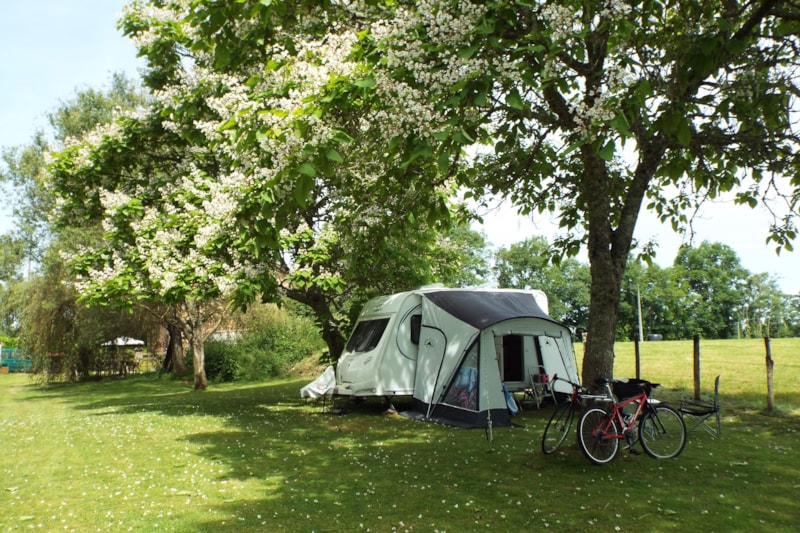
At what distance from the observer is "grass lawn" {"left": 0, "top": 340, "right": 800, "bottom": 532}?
5.07m

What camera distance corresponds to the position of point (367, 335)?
12.9 metres

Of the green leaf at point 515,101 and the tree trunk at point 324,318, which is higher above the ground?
the green leaf at point 515,101

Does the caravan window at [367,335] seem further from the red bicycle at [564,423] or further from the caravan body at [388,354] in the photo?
the red bicycle at [564,423]

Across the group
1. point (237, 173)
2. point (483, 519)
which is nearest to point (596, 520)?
point (483, 519)

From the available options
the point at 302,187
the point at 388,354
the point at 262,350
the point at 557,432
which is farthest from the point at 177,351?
the point at 302,187

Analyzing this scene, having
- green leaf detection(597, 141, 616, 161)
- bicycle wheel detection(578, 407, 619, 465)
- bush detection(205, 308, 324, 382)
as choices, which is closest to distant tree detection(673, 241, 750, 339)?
bush detection(205, 308, 324, 382)

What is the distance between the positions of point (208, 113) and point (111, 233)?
4.14 m

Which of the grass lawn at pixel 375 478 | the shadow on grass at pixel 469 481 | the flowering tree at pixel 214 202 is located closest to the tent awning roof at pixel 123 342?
the flowering tree at pixel 214 202

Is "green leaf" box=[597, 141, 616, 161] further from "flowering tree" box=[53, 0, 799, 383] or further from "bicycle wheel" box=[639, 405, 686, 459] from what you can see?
"bicycle wheel" box=[639, 405, 686, 459]

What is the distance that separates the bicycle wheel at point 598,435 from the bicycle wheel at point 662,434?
0.57 meters

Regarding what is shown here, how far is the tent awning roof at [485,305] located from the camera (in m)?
11.1

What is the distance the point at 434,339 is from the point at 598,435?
525 centimetres

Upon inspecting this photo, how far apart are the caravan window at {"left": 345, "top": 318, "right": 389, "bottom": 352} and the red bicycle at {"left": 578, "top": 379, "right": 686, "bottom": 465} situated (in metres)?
6.06

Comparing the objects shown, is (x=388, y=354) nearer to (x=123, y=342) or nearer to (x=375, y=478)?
(x=375, y=478)
